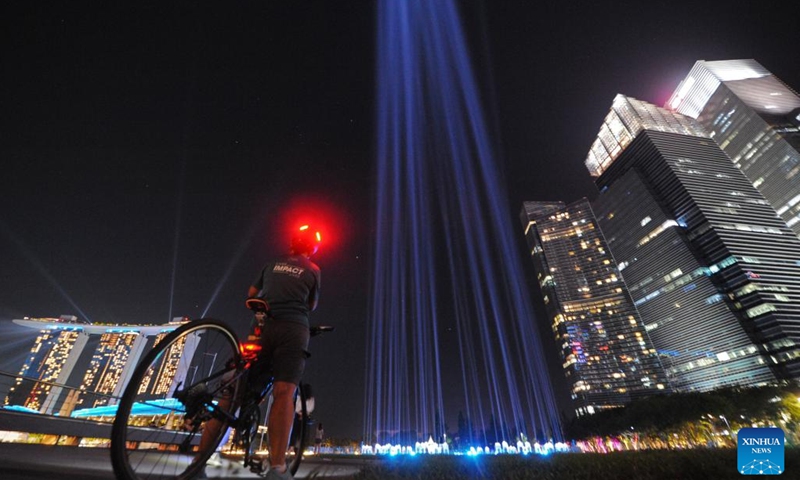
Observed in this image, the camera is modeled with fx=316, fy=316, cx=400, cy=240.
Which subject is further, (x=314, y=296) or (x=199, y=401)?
(x=314, y=296)

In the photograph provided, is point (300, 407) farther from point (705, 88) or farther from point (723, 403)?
point (705, 88)

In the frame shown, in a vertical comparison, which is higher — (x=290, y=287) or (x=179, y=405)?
(x=290, y=287)

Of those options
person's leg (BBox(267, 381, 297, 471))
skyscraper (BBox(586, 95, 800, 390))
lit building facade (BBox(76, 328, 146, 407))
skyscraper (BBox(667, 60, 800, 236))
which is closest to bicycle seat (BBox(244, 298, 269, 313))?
person's leg (BBox(267, 381, 297, 471))

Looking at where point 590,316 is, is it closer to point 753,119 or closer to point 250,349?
point 753,119

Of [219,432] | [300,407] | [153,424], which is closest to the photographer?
[219,432]

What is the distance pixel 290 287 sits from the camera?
3.26 meters

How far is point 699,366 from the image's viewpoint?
90062 millimetres

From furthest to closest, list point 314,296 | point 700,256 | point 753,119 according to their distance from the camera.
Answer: point 753,119 → point 700,256 → point 314,296

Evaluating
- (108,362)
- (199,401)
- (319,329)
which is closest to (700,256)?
(319,329)

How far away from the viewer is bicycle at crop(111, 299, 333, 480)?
2576 mm

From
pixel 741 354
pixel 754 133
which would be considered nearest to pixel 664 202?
pixel 754 133

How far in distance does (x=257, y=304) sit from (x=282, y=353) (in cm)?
54

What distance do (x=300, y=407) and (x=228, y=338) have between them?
1.37 metres

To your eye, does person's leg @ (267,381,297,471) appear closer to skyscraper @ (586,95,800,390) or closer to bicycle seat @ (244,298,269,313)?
bicycle seat @ (244,298,269,313)
